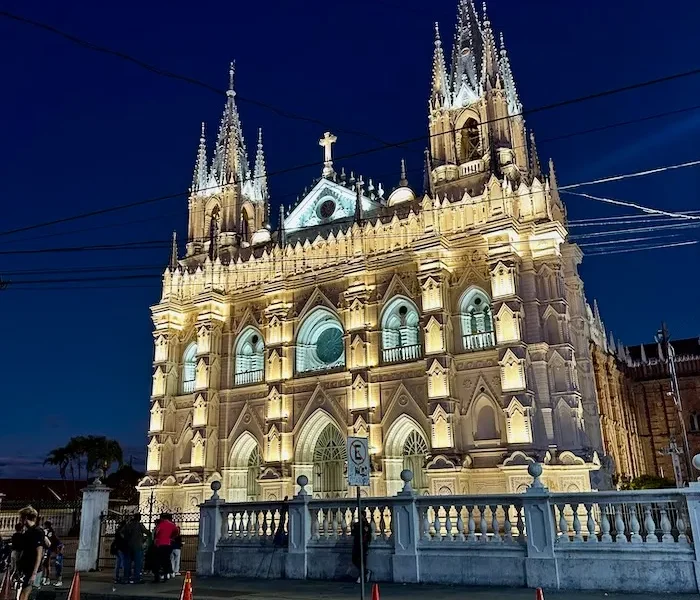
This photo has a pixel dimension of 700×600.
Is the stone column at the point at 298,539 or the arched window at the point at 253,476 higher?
the arched window at the point at 253,476

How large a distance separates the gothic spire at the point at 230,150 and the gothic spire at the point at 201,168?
63 centimetres

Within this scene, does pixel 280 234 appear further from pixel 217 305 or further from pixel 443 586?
pixel 443 586

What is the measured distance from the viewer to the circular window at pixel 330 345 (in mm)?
32844

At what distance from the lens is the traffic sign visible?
10398mm

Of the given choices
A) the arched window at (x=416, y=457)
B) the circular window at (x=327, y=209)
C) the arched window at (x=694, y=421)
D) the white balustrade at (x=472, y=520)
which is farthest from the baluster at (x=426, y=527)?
the arched window at (x=694, y=421)

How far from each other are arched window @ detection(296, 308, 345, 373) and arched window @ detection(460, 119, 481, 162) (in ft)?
33.4

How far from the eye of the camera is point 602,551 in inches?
441

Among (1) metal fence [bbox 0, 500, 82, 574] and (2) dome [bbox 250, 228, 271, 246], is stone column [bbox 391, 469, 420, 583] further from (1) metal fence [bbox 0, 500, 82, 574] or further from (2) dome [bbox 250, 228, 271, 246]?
(2) dome [bbox 250, 228, 271, 246]

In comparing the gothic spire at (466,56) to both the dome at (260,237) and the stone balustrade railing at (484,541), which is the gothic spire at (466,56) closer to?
the dome at (260,237)

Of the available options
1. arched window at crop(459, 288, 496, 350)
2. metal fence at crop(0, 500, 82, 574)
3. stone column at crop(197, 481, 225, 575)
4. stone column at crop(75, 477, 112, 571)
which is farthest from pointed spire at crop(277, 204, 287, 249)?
stone column at crop(197, 481, 225, 575)

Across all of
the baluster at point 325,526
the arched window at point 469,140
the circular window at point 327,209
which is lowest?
the baluster at point 325,526

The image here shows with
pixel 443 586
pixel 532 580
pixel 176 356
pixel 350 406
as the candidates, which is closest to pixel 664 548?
pixel 532 580

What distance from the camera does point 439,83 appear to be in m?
34.1

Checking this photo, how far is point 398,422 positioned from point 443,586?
1657 cm
